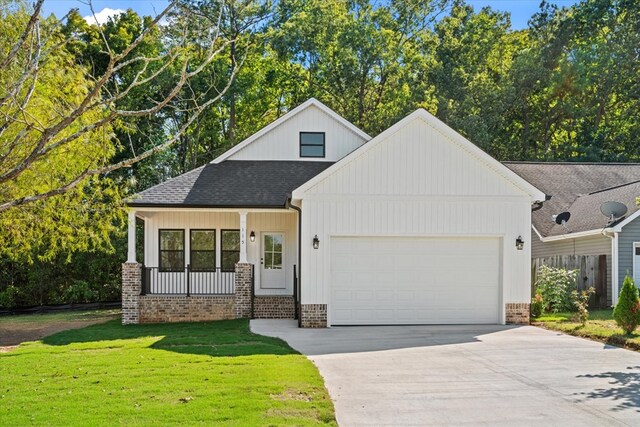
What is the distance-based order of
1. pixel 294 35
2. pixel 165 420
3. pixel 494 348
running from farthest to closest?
pixel 294 35
pixel 494 348
pixel 165 420

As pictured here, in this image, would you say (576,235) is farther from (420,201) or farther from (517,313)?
(420,201)

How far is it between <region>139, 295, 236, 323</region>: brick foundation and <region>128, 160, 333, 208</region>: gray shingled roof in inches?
101

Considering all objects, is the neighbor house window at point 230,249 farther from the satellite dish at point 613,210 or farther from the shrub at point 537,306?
the satellite dish at point 613,210

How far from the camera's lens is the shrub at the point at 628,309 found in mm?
12820

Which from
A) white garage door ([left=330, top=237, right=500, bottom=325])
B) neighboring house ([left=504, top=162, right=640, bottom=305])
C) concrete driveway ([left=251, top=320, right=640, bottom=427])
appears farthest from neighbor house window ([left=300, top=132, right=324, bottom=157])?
concrete driveway ([left=251, top=320, right=640, bottom=427])

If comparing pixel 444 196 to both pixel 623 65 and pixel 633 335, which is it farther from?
pixel 623 65

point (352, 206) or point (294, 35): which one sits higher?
point (294, 35)

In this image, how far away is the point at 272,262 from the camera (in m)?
20.0

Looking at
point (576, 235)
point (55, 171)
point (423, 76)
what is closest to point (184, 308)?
point (55, 171)

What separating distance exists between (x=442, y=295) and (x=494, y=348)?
395cm

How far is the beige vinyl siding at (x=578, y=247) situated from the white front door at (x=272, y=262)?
29.8 feet

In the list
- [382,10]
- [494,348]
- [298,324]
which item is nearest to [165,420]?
[494,348]

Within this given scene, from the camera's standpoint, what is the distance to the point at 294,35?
32.0m

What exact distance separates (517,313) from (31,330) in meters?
12.4
